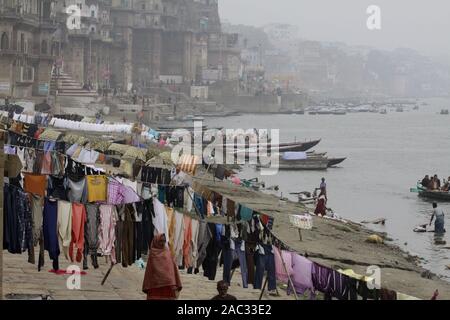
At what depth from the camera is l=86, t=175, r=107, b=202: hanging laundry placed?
47.1 ft

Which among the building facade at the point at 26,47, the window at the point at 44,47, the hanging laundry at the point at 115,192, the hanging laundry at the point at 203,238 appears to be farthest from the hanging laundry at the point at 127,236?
the window at the point at 44,47

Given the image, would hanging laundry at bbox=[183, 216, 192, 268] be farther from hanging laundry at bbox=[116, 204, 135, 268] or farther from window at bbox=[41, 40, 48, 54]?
window at bbox=[41, 40, 48, 54]

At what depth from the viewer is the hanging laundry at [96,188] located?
47.1 feet

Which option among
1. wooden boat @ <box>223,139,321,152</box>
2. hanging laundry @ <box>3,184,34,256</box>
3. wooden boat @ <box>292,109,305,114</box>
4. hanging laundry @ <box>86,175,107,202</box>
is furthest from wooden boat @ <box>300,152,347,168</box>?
wooden boat @ <box>292,109,305,114</box>

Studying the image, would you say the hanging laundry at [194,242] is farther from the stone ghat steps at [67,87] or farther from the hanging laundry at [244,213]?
the stone ghat steps at [67,87]

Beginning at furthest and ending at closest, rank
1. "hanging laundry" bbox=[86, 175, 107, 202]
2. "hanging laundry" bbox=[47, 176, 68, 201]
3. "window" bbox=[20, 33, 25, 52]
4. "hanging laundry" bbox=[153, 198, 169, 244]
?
"window" bbox=[20, 33, 25, 52]
"hanging laundry" bbox=[86, 175, 107, 202]
"hanging laundry" bbox=[47, 176, 68, 201]
"hanging laundry" bbox=[153, 198, 169, 244]

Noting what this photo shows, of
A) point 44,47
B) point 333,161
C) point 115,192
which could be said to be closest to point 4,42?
point 44,47

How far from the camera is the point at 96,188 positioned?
14.4m

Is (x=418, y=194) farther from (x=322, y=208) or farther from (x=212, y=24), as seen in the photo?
(x=212, y=24)

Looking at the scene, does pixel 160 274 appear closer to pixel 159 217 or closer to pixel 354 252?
pixel 159 217

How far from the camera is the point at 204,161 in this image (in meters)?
35.8

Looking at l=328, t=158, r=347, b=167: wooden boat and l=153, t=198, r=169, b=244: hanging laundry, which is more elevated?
l=153, t=198, r=169, b=244: hanging laundry
